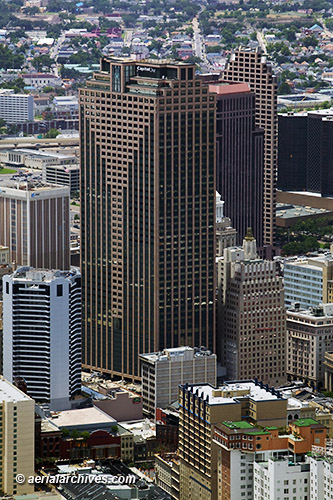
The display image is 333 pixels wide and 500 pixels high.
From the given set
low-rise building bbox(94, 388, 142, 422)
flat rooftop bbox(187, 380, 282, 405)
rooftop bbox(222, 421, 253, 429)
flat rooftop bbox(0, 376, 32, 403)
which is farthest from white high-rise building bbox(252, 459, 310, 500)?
low-rise building bbox(94, 388, 142, 422)

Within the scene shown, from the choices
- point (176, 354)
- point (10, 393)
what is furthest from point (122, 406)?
point (10, 393)

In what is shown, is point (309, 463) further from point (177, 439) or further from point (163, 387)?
point (163, 387)

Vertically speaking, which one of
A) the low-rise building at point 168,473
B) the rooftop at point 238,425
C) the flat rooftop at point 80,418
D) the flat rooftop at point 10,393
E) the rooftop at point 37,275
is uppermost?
the rooftop at point 37,275

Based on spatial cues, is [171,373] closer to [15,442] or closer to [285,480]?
[15,442]

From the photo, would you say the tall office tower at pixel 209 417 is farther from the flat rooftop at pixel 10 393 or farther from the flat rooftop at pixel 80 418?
the flat rooftop at pixel 80 418

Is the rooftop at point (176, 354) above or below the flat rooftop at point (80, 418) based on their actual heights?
above

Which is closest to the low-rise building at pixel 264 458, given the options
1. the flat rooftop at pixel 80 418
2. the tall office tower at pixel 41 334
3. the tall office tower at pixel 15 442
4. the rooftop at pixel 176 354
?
the tall office tower at pixel 15 442

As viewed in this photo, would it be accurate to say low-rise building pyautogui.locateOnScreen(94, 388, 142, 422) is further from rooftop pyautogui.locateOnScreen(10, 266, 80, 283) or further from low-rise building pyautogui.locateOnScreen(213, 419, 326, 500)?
low-rise building pyautogui.locateOnScreen(213, 419, 326, 500)
